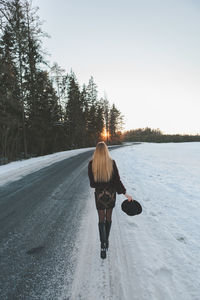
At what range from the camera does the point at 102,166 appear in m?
2.58

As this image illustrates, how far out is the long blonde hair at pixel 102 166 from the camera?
2.58 meters

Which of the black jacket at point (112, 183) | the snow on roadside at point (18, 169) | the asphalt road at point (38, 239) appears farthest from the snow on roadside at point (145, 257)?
the snow on roadside at point (18, 169)

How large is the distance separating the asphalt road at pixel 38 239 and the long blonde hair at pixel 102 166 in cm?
143

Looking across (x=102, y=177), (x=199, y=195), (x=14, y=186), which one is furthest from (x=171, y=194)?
(x=14, y=186)

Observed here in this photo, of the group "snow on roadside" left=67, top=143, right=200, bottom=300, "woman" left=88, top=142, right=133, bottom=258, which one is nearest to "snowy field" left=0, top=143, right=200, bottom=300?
"snow on roadside" left=67, top=143, right=200, bottom=300

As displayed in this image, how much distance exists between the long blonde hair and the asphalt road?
4.70ft

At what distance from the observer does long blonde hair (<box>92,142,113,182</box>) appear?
2.58m

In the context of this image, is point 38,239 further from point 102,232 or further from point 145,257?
point 145,257

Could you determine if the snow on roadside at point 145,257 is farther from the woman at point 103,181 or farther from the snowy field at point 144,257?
the woman at point 103,181

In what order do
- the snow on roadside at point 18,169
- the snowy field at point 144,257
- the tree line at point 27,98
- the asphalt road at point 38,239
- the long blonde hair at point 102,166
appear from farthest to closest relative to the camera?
1. the tree line at point 27,98
2. the snow on roadside at point 18,169
3. the long blonde hair at point 102,166
4. the asphalt road at point 38,239
5. the snowy field at point 144,257

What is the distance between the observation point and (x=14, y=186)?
6410 millimetres

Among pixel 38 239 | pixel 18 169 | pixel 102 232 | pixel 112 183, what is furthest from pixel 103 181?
pixel 18 169

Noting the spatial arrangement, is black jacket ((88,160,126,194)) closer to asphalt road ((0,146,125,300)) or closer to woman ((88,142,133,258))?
woman ((88,142,133,258))

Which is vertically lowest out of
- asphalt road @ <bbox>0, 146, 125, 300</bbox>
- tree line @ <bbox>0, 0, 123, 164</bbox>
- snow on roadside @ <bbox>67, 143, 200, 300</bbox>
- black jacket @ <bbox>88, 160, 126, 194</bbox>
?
snow on roadside @ <bbox>67, 143, 200, 300</bbox>
